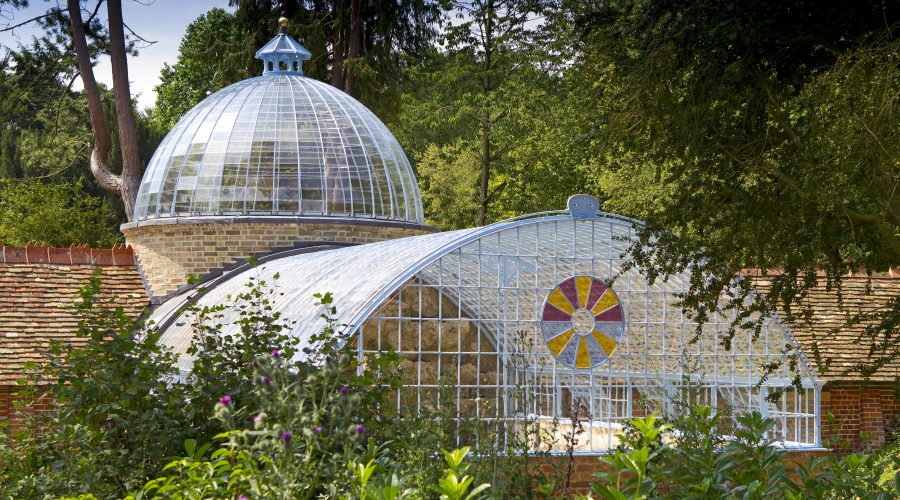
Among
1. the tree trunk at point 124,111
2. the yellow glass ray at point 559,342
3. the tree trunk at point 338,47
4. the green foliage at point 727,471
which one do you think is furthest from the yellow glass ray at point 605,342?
the tree trunk at point 338,47

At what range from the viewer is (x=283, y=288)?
51.4 ft

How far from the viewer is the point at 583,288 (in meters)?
14.4

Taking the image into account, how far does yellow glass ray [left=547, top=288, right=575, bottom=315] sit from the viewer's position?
14273 mm

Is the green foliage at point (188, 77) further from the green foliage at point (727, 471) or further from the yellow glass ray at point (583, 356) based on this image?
the green foliage at point (727, 471)

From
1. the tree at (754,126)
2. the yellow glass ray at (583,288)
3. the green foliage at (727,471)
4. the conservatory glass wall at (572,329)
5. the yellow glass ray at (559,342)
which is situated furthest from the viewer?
the yellow glass ray at (583,288)

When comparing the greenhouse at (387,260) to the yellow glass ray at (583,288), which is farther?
the greenhouse at (387,260)

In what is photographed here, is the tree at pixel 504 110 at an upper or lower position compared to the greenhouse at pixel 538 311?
upper

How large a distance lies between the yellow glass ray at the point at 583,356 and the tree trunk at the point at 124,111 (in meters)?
15.4

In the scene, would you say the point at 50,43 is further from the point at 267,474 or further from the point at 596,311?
the point at 267,474

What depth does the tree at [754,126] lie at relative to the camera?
10.2m

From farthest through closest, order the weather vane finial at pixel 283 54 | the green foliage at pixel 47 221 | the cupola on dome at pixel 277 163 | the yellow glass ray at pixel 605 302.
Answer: the green foliage at pixel 47 221, the weather vane finial at pixel 283 54, the cupola on dome at pixel 277 163, the yellow glass ray at pixel 605 302

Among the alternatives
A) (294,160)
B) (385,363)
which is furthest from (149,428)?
(294,160)

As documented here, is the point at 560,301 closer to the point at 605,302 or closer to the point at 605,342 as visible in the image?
the point at 605,302

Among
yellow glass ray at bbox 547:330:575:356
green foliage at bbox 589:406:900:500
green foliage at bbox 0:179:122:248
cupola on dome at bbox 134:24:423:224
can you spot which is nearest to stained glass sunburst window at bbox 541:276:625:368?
yellow glass ray at bbox 547:330:575:356
